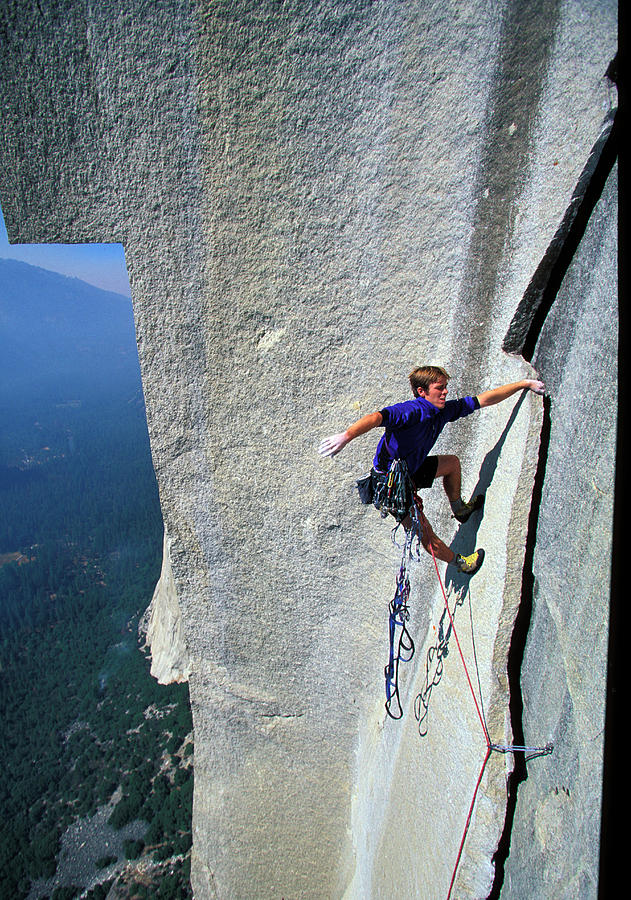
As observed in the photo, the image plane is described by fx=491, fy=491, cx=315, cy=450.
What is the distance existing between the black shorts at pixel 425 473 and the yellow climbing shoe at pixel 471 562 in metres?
0.39

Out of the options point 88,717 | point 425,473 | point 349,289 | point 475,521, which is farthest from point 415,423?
point 88,717

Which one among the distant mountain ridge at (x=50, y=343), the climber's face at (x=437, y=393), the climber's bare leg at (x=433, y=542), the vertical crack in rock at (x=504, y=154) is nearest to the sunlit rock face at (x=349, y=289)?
the vertical crack in rock at (x=504, y=154)

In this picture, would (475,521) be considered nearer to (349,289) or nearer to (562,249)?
(562,249)

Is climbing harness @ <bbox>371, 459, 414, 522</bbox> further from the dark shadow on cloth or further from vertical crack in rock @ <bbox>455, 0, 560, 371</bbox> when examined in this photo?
vertical crack in rock @ <bbox>455, 0, 560, 371</bbox>

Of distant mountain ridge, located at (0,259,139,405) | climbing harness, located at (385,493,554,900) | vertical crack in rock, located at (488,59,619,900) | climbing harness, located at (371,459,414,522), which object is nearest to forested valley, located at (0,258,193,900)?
climbing harness, located at (385,493,554,900)

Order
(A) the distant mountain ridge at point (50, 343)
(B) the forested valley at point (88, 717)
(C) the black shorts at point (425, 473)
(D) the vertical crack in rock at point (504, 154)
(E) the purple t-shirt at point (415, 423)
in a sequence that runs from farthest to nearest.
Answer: (A) the distant mountain ridge at point (50, 343), (B) the forested valley at point (88, 717), (C) the black shorts at point (425, 473), (E) the purple t-shirt at point (415, 423), (D) the vertical crack in rock at point (504, 154)

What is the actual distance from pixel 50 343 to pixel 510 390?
624 ft

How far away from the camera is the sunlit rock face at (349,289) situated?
1.94 m

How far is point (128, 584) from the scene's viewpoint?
87.8ft

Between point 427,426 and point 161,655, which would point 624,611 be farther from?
point 161,655

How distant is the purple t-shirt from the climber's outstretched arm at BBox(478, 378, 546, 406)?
50mm

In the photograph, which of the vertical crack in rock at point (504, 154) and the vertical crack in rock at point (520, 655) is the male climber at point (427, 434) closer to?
the vertical crack in rock at point (520, 655)

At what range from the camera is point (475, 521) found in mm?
2473

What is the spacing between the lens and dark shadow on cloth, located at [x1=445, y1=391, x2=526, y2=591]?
226 centimetres
